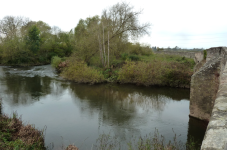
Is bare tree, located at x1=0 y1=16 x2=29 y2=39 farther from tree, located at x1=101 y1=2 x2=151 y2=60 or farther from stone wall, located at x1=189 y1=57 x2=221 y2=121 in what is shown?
stone wall, located at x1=189 y1=57 x2=221 y2=121

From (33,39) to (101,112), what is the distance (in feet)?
95.1

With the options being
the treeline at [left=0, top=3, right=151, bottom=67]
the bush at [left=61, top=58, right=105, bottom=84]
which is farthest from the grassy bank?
the treeline at [left=0, top=3, right=151, bottom=67]

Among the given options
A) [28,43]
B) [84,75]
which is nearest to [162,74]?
[84,75]

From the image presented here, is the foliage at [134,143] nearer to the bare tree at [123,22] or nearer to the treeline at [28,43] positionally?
the bare tree at [123,22]

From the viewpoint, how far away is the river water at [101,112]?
22.7 feet

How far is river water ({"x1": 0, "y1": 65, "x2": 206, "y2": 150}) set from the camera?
22.7 feet

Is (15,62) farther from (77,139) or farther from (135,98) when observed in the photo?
(77,139)

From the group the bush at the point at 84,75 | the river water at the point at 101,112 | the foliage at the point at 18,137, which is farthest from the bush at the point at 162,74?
the foliage at the point at 18,137

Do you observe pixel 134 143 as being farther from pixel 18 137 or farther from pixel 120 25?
pixel 120 25

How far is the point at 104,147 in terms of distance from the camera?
5.77 m

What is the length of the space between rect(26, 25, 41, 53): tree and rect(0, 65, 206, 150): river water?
1933cm

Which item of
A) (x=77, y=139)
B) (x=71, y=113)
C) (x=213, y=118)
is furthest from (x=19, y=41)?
(x=213, y=118)

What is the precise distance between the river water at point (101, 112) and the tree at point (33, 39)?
19.3 metres

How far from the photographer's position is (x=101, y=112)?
932cm
